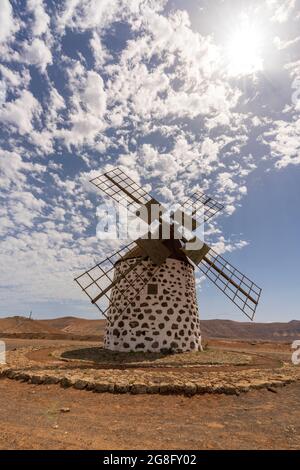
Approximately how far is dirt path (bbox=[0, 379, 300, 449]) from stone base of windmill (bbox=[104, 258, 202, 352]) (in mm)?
8736

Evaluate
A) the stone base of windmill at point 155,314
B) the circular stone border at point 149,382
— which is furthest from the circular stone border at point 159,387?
the stone base of windmill at point 155,314

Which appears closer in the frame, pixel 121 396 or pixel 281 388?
pixel 121 396

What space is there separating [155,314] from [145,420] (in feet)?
36.9

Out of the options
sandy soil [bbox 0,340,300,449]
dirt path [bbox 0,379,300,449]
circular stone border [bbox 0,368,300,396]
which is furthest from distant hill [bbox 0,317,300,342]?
dirt path [bbox 0,379,300,449]

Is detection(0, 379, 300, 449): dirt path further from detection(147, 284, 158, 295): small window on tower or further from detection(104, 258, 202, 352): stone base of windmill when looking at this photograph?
detection(147, 284, 158, 295): small window on tower

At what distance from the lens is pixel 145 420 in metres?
6.98

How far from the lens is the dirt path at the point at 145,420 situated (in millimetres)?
5707

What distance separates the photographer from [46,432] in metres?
6.12

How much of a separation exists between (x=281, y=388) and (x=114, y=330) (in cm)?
1075

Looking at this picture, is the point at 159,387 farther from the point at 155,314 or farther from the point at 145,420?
the point at 155,314

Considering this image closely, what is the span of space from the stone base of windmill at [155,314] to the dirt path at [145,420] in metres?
8.74
